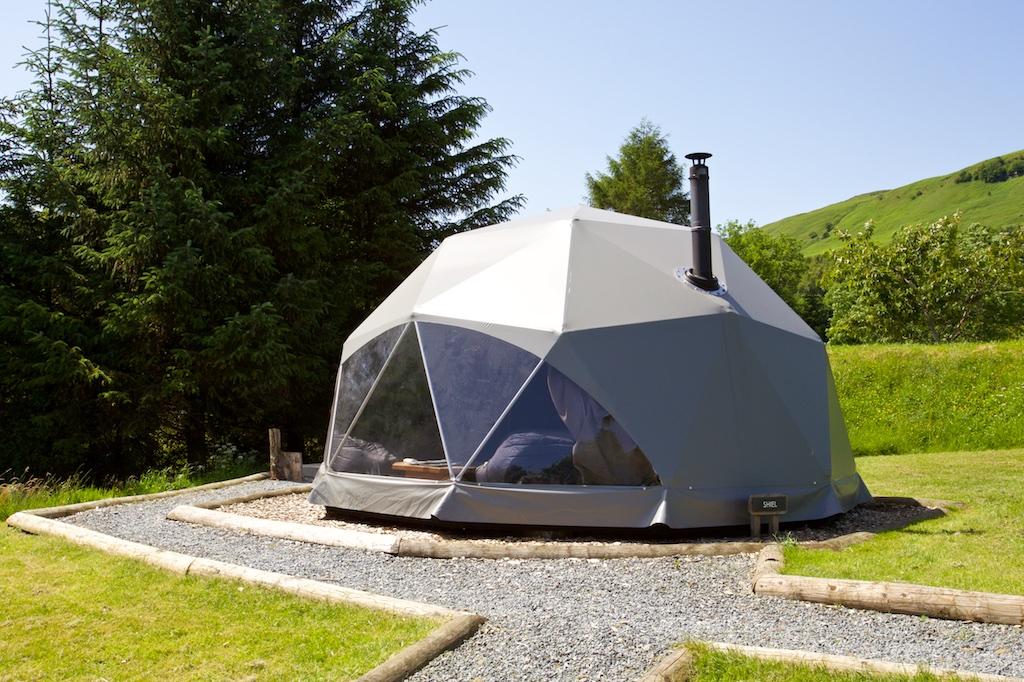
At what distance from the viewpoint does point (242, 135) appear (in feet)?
54.2

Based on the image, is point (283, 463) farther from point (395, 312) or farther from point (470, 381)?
point (470, 381)

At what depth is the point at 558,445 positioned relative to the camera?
8.34 metres

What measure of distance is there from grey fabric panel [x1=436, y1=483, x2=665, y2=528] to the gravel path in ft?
3.12

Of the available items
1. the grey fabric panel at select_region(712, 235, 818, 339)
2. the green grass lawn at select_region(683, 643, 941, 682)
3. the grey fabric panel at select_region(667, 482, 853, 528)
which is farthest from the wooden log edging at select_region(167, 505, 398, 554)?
the grey fabric panel at select_region(712, 235, 818, 339)

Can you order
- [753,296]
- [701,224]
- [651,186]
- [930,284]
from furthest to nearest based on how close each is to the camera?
[651,186] < [930,284] < [753,296] < [701,224]

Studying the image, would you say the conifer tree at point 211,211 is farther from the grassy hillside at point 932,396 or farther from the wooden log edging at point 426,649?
the grassy hillside at point 932,396

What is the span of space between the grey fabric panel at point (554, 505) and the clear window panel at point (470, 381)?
352 millimetres

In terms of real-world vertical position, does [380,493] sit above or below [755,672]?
above

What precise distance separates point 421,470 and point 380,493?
22.3 inches

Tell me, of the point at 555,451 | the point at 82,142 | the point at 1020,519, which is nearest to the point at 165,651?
the point at 555,451

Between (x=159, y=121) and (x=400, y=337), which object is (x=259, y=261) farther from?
(x=400, y=337)

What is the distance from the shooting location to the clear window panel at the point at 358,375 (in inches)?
382

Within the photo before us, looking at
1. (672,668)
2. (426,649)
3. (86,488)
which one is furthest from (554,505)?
(86,488)

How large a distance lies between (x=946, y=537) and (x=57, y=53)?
16257 millimetres
